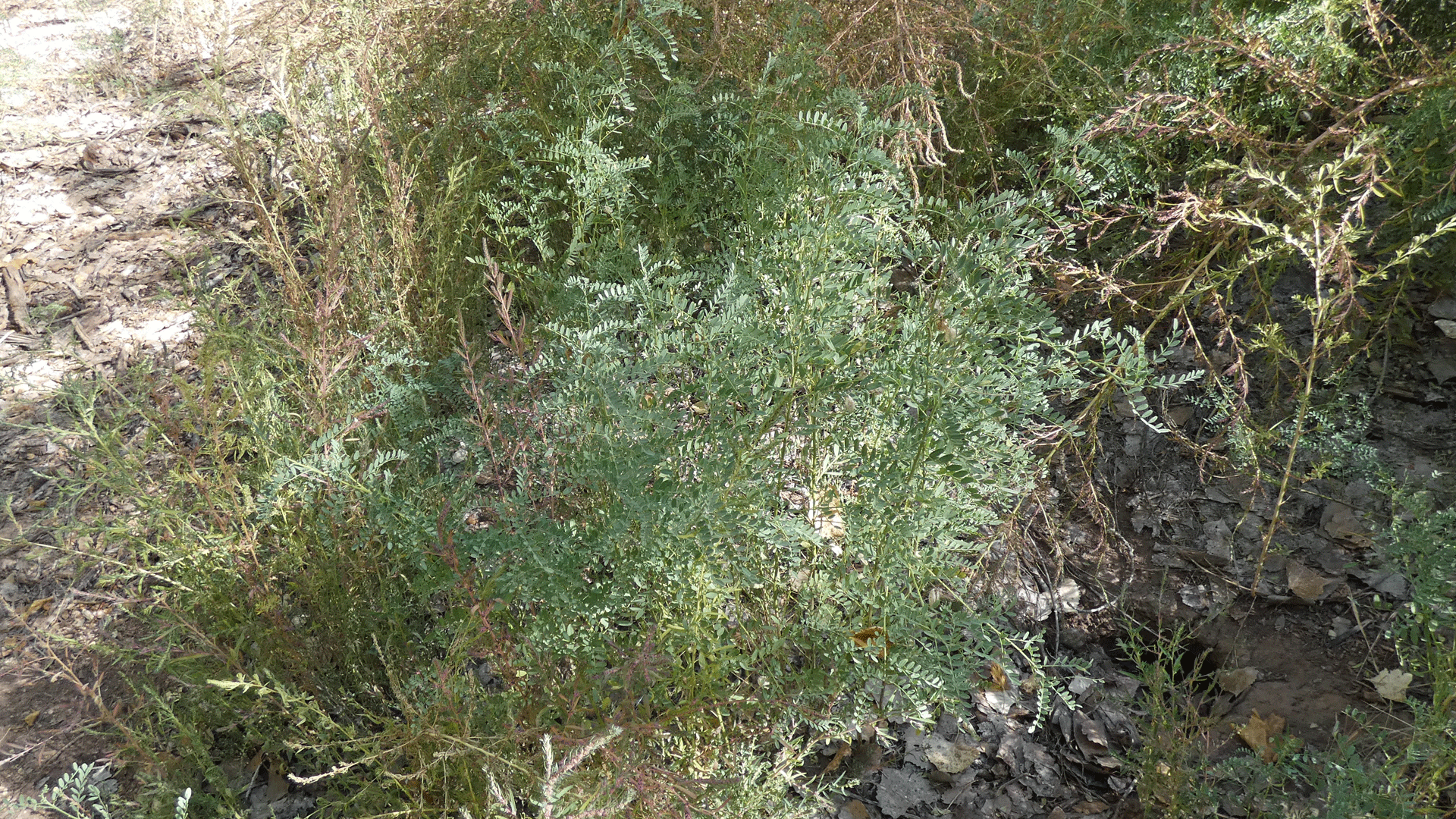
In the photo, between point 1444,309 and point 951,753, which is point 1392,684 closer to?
point 951,753

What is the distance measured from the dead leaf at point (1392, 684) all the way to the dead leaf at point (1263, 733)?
0.24 meters

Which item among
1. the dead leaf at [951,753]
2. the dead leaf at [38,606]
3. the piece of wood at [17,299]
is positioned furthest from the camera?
the piece of wood at [17,299]

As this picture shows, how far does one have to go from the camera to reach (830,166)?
2.02 metres

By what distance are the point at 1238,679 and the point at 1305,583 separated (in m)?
0.37

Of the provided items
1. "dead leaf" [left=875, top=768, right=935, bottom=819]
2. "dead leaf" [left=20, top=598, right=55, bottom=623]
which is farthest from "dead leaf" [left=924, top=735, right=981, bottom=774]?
"dead leaf" [left=20, top=598, right=55, bottom=623]

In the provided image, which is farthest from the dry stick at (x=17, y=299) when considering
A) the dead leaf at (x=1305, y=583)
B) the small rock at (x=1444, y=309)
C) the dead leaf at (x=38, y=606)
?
the small rock at (x=1444, y=309)

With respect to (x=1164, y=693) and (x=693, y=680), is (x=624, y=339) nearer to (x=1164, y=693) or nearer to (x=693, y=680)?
(x=693, y=680)

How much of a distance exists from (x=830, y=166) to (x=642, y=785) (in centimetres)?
137

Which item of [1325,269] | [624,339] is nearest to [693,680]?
[624,339]

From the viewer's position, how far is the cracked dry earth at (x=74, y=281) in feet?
7.47

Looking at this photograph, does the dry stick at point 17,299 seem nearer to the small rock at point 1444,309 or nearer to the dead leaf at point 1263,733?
the dead leaf at point 1263,733

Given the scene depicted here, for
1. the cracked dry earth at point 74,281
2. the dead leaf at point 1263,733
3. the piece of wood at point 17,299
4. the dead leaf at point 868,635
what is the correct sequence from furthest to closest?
the piece of wood at point 17,299 → the cracked dry earth at point 74,281 → the dead leaf at point 1263,733 → the dead leaf at point 868,635

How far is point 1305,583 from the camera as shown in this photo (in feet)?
7.80

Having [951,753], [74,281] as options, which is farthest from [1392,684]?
[74,281]
